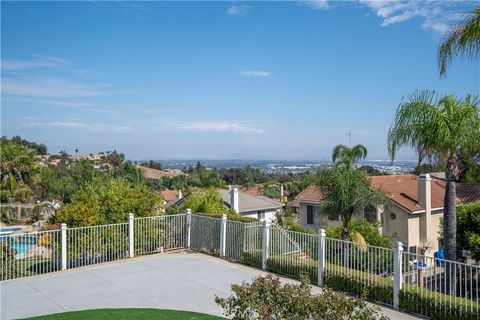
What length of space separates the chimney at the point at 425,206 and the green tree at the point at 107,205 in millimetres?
15784

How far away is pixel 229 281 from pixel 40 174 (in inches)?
1759

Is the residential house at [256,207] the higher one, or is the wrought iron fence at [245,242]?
the wrought iron fence at [245,242]

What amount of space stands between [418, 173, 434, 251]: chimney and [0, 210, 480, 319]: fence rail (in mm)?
14702

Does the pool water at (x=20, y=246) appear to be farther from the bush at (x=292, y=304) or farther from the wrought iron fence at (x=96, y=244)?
the bush at (x=292, y=304)

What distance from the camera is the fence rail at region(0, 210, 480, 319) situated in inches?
333

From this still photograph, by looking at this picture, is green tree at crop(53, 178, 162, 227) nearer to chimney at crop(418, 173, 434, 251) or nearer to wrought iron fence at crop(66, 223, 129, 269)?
wrought iron fence at crop(66, 223, 129, 269)

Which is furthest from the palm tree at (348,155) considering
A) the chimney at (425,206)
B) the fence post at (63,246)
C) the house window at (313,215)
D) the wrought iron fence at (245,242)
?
the house window at (313,215)

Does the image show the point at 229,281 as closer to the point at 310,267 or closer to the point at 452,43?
the point at 310,267

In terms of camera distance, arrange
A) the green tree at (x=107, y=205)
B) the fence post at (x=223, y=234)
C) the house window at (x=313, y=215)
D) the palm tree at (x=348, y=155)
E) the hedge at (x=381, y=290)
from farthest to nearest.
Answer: the house window at (x=313, y=215) < the palm tree at (x=348, y=155) < the green tree at (x=107, y=205) < the fence post at (x=223, y=234) < the hedge at (x=381, y=290)

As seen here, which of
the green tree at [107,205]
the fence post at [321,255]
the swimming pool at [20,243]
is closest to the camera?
the fence post at [321,255]

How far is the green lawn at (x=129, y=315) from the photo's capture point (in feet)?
26.4

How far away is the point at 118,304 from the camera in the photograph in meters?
9.15

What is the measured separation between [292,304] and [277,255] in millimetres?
7190

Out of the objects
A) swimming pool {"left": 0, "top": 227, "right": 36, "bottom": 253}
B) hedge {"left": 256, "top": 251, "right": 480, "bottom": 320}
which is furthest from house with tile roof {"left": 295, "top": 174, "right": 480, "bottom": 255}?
swimming pool {"left": 0, "top": 227, "right": 36, "bottom": 253}
